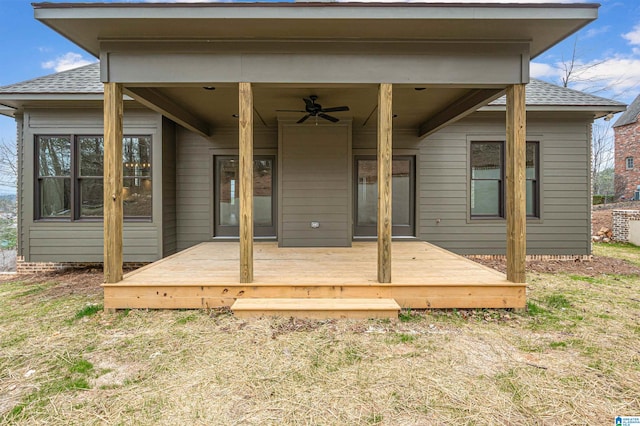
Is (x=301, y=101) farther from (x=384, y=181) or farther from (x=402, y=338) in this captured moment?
(x=402, y=338)

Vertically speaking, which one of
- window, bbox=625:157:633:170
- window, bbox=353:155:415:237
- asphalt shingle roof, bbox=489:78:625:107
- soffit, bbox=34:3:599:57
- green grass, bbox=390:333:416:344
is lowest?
green grass, bbox=390:333:416:344

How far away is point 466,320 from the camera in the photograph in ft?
11.2

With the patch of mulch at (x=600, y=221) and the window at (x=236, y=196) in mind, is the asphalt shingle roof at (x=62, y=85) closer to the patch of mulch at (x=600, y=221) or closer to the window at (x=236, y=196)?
the window at (x=236, y=196)

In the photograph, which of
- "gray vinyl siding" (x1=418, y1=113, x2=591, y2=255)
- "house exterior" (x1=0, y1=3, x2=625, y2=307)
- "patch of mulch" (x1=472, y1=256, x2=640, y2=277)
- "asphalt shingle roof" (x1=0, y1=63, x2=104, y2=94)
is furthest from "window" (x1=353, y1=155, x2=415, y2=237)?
"asphalt shingle roof" (x1=0, y1=63, x2=104, y2=94)

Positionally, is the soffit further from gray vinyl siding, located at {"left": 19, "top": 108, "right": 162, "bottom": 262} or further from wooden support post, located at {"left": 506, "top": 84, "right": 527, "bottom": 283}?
gray vinyl siding, located at {"left": 19, "top": 108, "right": 162, "bottom": 262}

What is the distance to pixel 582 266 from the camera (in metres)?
6.19

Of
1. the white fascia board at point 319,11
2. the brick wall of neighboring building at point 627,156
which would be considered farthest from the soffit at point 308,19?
the brick wall of neighboring building at point 627,156

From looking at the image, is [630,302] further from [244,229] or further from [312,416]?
[244,229]

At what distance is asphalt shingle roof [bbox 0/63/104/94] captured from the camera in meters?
5.44

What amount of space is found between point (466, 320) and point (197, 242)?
5.20m

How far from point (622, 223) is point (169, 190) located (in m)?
12.3

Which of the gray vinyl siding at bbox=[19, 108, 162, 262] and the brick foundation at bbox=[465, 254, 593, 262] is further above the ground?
the gray vinyl siding at bbox=[19, 108, 162, 262]

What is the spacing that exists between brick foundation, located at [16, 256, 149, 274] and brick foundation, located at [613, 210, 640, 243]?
1260cm

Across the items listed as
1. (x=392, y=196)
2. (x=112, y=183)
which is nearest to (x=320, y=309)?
(x=112, y=183)
